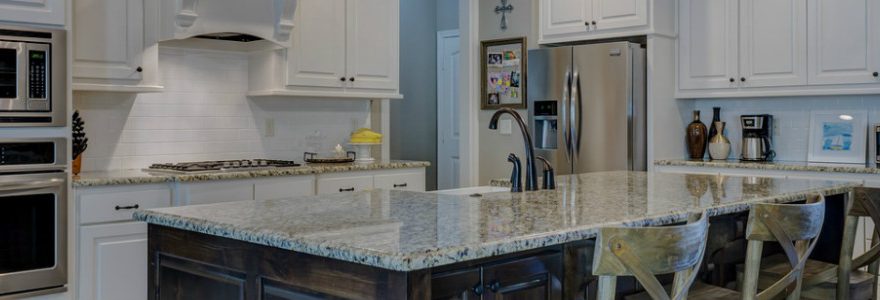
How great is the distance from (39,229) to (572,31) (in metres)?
3.46

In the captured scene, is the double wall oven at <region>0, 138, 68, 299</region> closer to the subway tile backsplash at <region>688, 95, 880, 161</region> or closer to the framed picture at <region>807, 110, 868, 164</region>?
the subway tile backsplash at <region>688, 95, 880, 161</region>

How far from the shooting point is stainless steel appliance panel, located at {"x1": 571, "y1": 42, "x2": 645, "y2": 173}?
505cm

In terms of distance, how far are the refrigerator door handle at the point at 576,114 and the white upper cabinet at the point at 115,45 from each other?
255cm

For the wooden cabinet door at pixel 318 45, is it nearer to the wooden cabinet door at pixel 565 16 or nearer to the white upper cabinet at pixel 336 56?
the white upper cabinet at pixel 336 56

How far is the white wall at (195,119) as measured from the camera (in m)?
4.15

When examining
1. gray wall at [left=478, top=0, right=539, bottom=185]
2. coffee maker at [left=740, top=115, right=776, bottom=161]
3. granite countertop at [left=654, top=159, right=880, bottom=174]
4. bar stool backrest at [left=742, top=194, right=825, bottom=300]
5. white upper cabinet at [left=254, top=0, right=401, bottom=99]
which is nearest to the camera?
bar stool backrest at [left=742, top=194, right=825, bottom=300]

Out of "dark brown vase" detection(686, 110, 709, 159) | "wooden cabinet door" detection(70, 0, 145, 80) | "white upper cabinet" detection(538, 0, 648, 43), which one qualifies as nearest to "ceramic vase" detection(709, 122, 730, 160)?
"dark brown vase" detection(686, 110, 709, 159)

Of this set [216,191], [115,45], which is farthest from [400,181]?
[115,45]

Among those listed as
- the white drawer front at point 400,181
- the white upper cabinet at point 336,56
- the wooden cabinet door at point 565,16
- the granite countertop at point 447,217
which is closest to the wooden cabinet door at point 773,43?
the wooden cabinet door at point 565,16

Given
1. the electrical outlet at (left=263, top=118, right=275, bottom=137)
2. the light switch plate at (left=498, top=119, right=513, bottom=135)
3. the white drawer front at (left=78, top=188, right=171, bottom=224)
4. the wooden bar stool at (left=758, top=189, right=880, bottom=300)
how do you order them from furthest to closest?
the light switch plate at (left=498, top=119, right=513, bottom=135) < the electrical outlet at (left=263, top=118, right=275, bottom=137) < the white drawer front at (left=78, top=188, right=171, bottom=224) < the wooden bar stool at (left=758, top=189, right=880, bottom=300)

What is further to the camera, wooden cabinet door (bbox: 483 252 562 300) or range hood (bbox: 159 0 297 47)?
range hood (bbox: 159 0 297 47)

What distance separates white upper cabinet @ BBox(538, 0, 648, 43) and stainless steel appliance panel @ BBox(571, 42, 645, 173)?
16 cm

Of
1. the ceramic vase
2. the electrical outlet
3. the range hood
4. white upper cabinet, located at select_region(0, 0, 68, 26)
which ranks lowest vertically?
the ceramic vase

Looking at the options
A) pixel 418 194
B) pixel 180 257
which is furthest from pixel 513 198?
pixel 180 257
